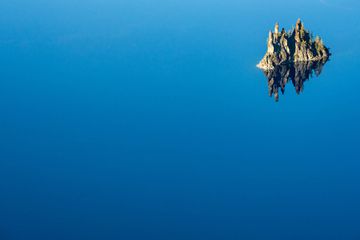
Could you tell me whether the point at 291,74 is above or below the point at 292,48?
below

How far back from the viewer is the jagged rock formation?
7550cm

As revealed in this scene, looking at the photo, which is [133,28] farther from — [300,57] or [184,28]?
[300,57]

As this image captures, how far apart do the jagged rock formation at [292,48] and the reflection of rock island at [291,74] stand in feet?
2.58

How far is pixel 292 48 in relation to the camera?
77.5 metres

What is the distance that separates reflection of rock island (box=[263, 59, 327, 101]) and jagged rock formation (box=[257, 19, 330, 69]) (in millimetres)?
787

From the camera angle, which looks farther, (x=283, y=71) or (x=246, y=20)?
(x=246, y=20)

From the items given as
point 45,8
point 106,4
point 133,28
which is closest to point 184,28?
point 133,28

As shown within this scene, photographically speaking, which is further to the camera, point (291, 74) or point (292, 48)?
point (292, 48)

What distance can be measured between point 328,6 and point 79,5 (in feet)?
134

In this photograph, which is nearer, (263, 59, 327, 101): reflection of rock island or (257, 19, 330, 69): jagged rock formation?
(263, 59, 327, 101): reflection of rock island

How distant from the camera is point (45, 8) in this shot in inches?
4163

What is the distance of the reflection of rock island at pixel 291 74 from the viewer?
70.1 m

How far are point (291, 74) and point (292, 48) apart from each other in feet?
16.5

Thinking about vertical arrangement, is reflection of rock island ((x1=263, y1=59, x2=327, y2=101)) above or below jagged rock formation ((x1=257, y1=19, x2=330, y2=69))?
below
